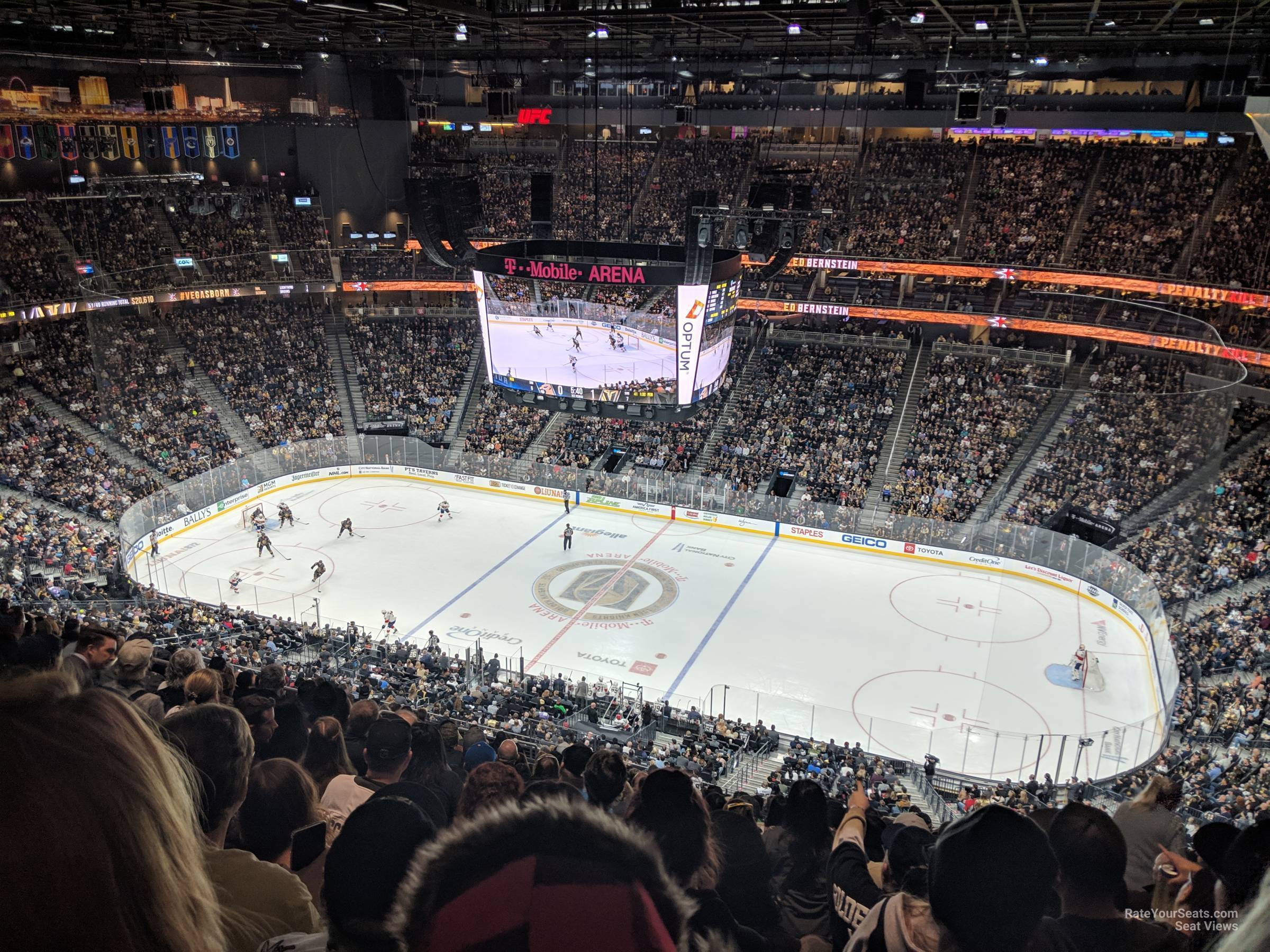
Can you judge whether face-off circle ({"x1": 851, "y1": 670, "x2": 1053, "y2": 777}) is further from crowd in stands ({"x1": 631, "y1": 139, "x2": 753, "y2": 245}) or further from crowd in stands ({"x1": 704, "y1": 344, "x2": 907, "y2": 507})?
crowd in stands ({"x1": 631, "y1": 139, "x2": 753, "y2": 245})

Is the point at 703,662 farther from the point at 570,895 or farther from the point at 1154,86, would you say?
the point at 1154,86

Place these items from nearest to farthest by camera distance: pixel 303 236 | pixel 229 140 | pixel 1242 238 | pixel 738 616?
1. pixel 738 616
2. pixel 1242 238
3. pixel 229 140
4. pixel 303 236

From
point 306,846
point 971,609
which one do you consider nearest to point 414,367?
point 971,609

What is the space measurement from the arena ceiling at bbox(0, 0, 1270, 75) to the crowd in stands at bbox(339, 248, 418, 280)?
8.21 metres

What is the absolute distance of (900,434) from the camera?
109ft

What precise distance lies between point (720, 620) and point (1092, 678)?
359 inches

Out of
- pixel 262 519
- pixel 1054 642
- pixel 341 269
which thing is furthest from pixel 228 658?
pixel 341 269

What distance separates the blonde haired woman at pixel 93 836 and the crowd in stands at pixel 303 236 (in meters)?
42.4

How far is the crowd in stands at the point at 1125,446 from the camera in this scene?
74.0 ft

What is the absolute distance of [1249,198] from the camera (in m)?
31.5

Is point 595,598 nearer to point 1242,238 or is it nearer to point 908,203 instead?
point 908,203

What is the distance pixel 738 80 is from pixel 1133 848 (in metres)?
43.1

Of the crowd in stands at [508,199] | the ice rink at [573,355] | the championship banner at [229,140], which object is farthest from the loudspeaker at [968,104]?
the championship banner at [229,140]

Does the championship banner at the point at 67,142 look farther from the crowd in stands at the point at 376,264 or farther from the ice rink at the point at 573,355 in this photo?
the ice rink at the point at 573,355
